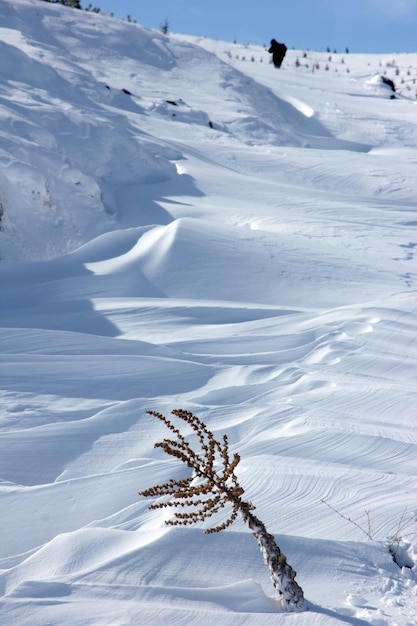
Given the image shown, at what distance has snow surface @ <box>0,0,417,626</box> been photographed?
1.54 m

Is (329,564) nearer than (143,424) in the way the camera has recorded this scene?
Yes

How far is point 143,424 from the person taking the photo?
249 cm

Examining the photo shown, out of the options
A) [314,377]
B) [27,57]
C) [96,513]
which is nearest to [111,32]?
[27,57]

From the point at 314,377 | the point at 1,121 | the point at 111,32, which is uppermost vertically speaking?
the point at 111,32

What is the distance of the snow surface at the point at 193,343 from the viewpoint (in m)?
1.54

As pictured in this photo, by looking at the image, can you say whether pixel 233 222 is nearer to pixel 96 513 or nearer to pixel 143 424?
pixel 143 424

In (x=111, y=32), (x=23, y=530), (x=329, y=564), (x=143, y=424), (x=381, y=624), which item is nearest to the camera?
(x=381, y=624)

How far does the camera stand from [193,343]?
3336 mm

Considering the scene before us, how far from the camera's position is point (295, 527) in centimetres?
176

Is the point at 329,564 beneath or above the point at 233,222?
beneath

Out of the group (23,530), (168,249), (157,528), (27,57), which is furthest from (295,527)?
(27,57)

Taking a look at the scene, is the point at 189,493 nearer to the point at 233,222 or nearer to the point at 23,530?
the point at 23,530

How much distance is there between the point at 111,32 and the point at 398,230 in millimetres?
A: 6572

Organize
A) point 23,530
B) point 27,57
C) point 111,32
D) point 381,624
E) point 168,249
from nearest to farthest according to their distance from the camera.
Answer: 1. point 381,624
2. point 23,530
3. point 168,249
4. point 27,57
5. point 111,32
